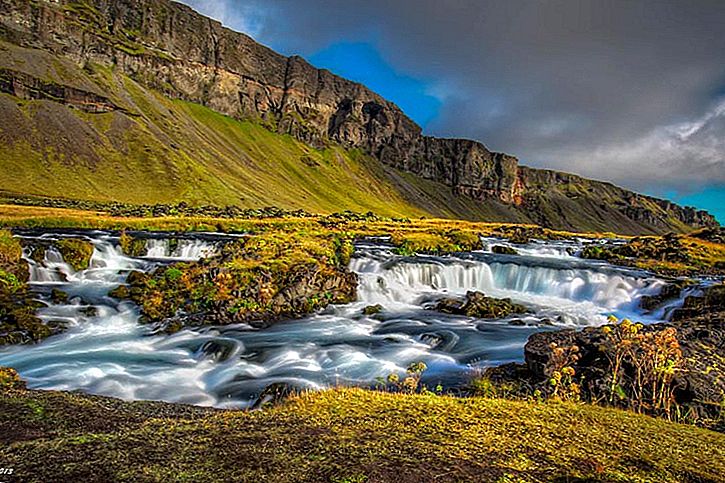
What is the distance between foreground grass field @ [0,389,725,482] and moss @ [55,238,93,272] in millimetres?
28092

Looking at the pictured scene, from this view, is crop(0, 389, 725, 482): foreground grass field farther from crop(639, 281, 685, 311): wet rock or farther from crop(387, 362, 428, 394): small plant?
crop(639, 281, 685, 311): wet rock

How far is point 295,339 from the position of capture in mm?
21250

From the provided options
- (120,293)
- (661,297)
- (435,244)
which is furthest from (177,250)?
(661,297)

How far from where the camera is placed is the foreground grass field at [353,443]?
15.7 ft

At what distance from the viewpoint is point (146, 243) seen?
4088 centimetres

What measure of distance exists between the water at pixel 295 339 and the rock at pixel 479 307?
964 millimetres

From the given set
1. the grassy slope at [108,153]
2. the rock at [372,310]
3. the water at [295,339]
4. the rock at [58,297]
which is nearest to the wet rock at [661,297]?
the water at [295,339]

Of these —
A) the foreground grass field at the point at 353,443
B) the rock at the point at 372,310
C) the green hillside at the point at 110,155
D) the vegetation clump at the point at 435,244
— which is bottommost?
the rock at the point at 372,310

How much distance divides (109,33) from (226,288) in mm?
226054

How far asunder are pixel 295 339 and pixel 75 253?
68.6ft

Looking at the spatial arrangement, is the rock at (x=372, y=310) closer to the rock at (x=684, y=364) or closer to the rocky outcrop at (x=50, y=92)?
the rock at (x=684, y=364)

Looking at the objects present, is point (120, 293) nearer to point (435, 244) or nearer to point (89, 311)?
point (89, 311)

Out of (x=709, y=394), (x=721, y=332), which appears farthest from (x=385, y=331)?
(x=709, y=394)

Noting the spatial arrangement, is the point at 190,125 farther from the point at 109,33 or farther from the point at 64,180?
the point at 64,180
